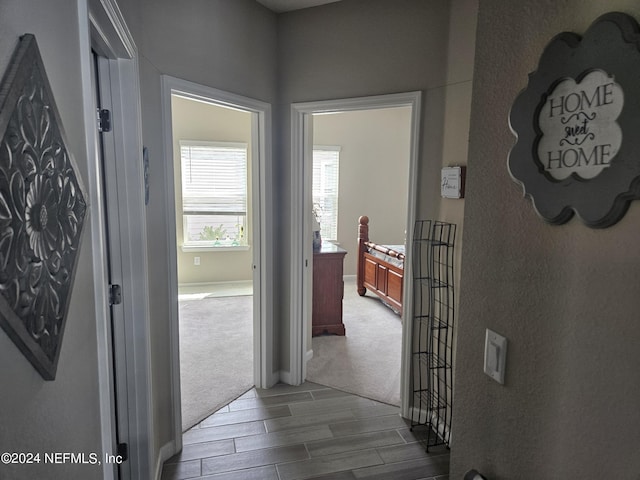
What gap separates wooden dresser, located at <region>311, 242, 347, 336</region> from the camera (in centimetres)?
419

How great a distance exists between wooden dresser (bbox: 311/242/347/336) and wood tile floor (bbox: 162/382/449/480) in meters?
1.22

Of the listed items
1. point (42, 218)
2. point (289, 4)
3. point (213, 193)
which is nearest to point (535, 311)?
point (42, 218)

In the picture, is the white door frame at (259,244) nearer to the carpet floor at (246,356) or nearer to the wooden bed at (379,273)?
the carpet floor at (246,356)

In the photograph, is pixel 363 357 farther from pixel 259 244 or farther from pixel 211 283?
pixel 211 283

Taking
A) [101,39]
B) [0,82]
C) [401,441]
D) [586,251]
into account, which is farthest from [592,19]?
[401,441]

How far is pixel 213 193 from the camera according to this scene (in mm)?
6188

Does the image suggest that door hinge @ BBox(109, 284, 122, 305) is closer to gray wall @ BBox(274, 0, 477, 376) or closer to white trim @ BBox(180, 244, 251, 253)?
gray wall @ BBox(274, 0, 477, 376)

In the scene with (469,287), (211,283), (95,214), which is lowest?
(211,283)

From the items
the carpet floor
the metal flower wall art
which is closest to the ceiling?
the metal flower wall art

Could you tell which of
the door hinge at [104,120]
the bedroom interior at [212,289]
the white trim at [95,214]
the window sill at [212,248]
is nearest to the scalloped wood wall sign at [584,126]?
the white trim at [95,214]

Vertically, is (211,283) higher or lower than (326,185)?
lower

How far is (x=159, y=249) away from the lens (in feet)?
7.14

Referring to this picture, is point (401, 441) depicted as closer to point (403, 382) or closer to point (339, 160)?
point (403, 382)

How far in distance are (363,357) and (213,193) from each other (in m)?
3.63
